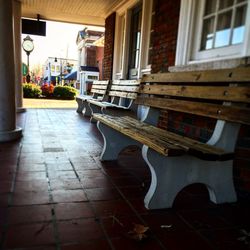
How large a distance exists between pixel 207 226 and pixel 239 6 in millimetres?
2209

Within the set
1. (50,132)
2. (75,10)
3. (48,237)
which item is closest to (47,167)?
(48,237)

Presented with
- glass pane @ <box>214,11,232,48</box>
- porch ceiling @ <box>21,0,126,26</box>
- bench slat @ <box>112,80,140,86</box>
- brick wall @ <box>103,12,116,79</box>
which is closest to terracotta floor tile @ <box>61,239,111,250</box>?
glass pane @ <box>214,11,232,48</box>

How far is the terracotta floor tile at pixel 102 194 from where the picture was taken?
2217mm

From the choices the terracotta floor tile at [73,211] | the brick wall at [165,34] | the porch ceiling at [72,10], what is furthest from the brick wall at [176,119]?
the porch ceiling at [72,10]

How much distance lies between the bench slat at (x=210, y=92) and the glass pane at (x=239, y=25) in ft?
2.46

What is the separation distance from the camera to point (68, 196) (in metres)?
2.21

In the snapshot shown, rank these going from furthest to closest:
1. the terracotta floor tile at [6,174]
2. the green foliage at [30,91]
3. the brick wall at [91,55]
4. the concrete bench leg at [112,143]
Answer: the brick wall at [91,55] → the green foliage at [30,91] → the concrete bench leg at [112,143] → the terracotta floor tile at [6,174]

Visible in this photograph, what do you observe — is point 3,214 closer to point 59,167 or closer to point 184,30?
point 59,167

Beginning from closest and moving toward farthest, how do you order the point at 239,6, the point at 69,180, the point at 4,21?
the point at 69,180, the point at 239,6, the point at 4,21

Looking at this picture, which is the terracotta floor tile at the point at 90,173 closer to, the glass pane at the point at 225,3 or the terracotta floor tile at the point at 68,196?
the terracotta floor tile at the point at 68,196

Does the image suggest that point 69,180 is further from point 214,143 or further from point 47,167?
point 214,143

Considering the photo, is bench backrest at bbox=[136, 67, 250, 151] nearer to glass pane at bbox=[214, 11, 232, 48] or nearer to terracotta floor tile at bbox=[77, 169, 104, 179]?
glass pane at bbox=[214, 11, 232, 48]

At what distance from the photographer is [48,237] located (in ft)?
5.34

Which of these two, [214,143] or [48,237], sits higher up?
[214,143]
